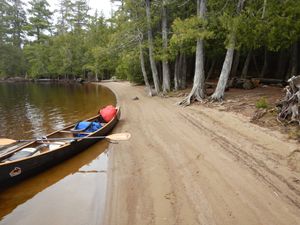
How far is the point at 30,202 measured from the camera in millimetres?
4750

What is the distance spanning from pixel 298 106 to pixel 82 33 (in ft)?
135

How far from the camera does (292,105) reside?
6.70m

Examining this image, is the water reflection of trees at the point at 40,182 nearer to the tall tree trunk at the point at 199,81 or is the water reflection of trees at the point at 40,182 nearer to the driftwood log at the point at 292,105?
the driftwood log at the point at 292,105

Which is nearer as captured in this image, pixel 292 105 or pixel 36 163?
pixel 36 163

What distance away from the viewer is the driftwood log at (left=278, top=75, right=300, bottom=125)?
6.46m

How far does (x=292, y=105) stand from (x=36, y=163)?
7058 millimetres

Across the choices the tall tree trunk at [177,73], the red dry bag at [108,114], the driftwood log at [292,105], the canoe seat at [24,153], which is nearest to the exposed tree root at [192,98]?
the red dry bag at [108,114]

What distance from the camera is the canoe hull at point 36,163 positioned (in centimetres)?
493

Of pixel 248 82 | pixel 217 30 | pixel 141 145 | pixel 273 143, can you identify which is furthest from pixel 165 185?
pixel 248 82

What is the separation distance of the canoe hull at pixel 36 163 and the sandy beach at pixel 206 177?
1.05 meters

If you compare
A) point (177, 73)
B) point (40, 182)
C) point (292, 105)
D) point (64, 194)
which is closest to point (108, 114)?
point (40, 182)

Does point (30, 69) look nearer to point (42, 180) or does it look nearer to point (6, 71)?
point (6, 71)

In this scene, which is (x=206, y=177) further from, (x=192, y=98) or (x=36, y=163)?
(x=192, y=98)

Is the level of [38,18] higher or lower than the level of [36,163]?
higher
